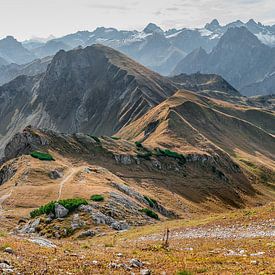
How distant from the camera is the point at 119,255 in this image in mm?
25500

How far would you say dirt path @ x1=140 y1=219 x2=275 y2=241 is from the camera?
34875 mm

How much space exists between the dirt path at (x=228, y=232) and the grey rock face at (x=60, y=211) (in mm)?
17675

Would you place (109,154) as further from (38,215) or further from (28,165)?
(38,215)

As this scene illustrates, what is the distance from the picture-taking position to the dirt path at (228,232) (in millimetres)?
34875

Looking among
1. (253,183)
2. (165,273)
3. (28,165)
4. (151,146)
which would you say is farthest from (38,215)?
(253,183)

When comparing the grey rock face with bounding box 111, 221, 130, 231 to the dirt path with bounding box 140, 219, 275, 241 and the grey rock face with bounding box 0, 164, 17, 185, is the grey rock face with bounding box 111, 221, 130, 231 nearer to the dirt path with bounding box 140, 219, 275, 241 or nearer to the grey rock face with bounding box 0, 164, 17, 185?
the dirt path with bounding box 140, 219, 275, 241

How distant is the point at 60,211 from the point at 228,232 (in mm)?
25872

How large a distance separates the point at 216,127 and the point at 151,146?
233ft

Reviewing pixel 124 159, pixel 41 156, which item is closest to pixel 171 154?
pixel 124 159

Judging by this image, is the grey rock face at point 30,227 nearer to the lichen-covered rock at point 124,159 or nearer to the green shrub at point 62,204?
the green shrub at point 62,204

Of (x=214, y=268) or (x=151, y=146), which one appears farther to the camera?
(x=151, y=146)

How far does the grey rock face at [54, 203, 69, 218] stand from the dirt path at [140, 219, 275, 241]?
1767 cm

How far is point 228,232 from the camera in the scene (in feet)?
123

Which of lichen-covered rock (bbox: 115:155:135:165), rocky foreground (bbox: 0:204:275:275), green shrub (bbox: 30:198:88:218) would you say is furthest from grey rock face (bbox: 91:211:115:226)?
lichen-covered rock (bbox: 115:155:135:165)
